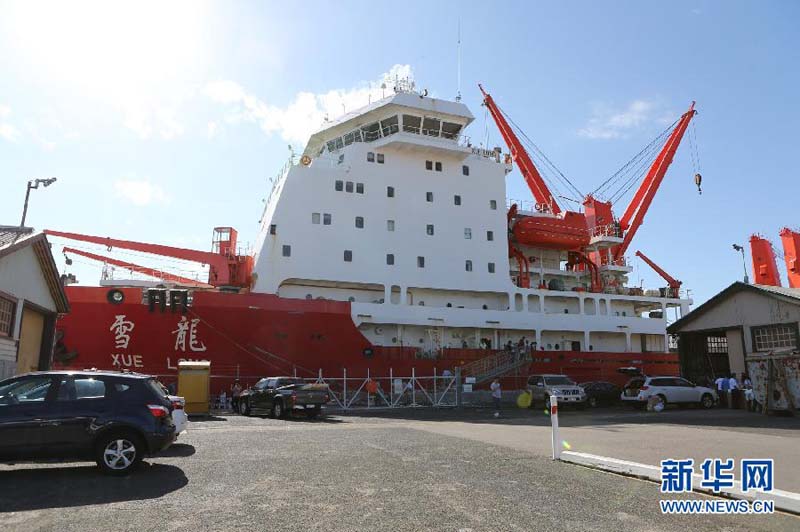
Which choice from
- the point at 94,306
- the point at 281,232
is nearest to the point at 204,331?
the point at 94,306

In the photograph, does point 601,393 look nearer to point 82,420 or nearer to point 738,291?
point 738,291

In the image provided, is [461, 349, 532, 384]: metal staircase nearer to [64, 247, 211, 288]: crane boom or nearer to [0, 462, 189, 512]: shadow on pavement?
[64, 247, 211, 288]: crane boom

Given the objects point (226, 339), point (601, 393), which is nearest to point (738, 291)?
point (601, 393)

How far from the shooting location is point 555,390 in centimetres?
1967

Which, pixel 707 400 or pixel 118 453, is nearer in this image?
pixel 118 453

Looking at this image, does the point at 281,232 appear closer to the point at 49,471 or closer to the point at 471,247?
the point at 471,247

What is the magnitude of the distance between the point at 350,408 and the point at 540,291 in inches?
479

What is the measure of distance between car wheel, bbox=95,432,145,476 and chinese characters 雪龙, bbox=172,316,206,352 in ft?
45.0

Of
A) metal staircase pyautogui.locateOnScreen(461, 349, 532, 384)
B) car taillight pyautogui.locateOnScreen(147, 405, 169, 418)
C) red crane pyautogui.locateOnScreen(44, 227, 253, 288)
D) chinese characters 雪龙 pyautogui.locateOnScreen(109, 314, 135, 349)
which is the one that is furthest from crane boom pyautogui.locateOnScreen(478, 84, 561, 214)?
car taillight pyautogui.locateOnScreen(147, 405, 169, 418)

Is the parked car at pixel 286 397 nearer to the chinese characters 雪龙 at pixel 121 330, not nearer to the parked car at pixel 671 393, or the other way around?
the chinese characters 雪龙 at pixel 121 330

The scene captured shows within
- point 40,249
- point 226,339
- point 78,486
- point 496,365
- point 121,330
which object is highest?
point 40,249

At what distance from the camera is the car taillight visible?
23.0 ft

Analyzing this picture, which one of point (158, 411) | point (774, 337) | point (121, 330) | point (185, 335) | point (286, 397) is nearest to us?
point (158, 411)

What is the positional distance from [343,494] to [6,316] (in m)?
9.58
